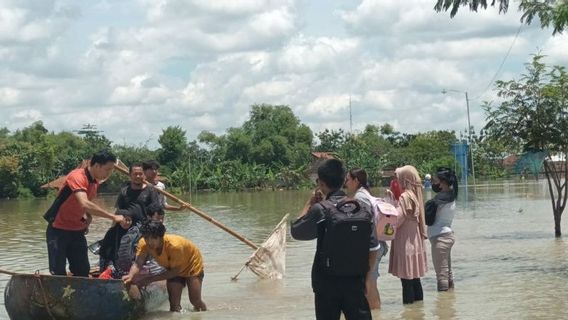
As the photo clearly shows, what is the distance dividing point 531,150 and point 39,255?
422 inches

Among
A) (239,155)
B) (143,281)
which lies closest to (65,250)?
(143,281)

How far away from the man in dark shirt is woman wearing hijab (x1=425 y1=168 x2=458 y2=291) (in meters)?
3.40

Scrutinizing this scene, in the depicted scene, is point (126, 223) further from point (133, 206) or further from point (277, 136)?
point (277, 136)

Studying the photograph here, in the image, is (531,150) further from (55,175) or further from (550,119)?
(55,175)

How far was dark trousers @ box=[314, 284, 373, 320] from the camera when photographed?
5.93m

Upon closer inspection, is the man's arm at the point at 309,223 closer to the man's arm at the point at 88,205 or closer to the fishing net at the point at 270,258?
the man's arm at the point at 88,205

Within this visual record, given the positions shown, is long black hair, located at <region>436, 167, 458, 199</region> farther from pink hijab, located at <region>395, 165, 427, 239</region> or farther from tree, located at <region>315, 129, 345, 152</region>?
tree, located at <region>315, 129, 345, 152</region>

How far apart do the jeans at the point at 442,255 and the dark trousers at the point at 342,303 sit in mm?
4535

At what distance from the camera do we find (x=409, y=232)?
9.48 m

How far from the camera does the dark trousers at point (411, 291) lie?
9.83m

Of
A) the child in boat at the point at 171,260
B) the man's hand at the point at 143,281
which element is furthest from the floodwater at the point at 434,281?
the man's hand at the point at 143,281

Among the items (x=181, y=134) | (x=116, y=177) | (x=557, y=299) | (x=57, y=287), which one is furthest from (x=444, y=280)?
(x=181, y=134)

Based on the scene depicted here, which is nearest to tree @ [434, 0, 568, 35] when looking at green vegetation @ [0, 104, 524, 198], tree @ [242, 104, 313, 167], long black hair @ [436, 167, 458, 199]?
long black hair @ [436, 167, 458, 199]

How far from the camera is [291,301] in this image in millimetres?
11297
